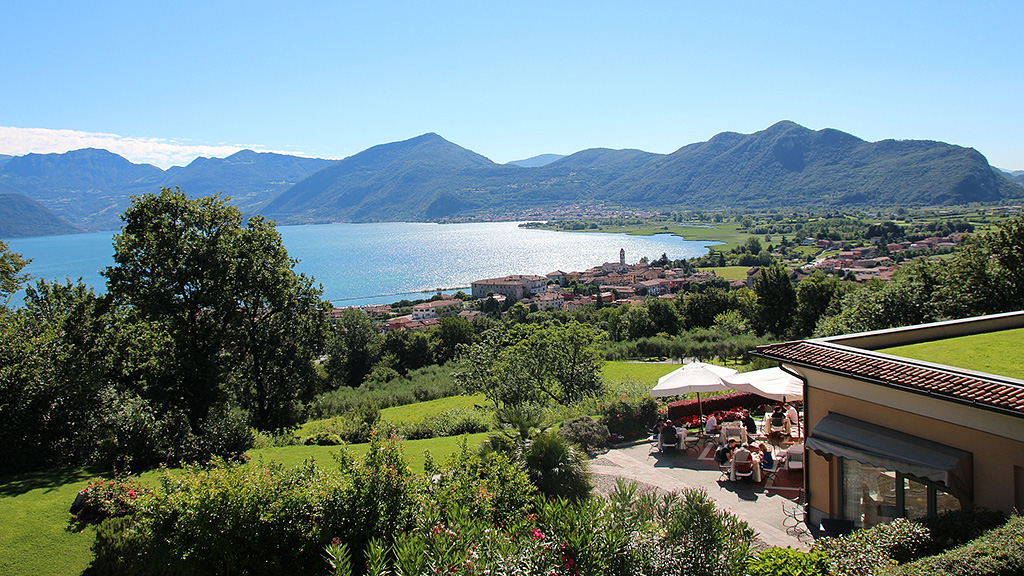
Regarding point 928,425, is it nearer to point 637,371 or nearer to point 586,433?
point 586,433

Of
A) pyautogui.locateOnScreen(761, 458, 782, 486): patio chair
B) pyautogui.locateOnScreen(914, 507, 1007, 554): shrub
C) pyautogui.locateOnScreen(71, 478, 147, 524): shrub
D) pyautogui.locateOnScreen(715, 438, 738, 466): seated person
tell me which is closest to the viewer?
pyautogui.locateOnScreen(914, 507, 1007, 554): shrub

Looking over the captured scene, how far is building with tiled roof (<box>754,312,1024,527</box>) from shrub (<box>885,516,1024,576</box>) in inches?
46.2

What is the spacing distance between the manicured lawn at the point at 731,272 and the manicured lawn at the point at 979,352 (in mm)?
86934

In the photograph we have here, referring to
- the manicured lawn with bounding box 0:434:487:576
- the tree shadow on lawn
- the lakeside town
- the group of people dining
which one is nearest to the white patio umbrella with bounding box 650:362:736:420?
the group of people dining

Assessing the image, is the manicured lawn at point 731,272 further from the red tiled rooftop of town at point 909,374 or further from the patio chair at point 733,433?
the red tiled rooftop of town at point 909,374

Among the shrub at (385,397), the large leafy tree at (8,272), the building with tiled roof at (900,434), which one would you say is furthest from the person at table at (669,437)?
the large leafy tree at (8,272)

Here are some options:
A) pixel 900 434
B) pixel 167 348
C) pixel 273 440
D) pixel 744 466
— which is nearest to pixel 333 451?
pixel 273 440

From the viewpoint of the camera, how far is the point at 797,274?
82875mm

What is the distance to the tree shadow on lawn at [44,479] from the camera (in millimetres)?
7547

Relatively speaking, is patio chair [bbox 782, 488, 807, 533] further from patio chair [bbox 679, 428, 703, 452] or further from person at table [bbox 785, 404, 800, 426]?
person at table [bbox 785, 404, 800, 426]

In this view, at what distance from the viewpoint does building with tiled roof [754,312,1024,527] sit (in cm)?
521

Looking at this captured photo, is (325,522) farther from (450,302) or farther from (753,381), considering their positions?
(450,302)

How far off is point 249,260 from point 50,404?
6.29m

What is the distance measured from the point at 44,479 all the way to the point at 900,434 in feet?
37.1
